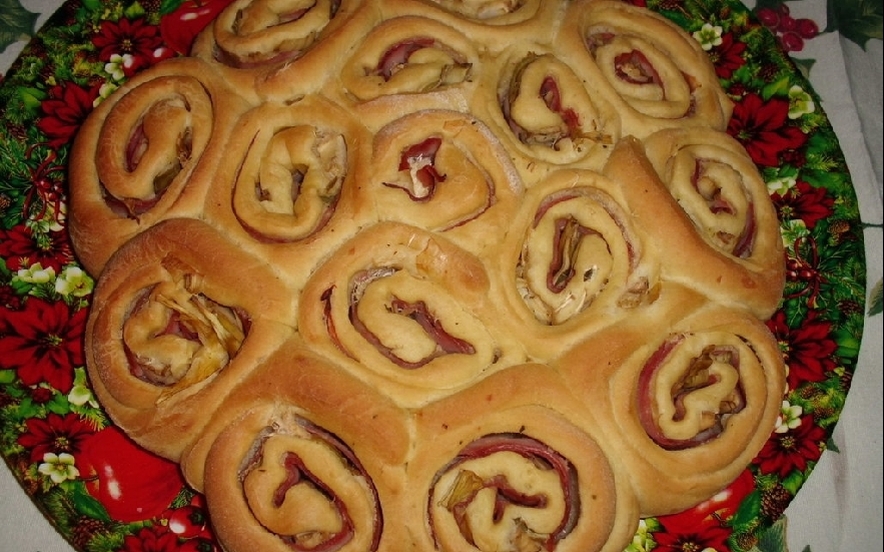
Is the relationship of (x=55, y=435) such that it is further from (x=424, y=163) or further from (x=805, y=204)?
(x=805, y=204)

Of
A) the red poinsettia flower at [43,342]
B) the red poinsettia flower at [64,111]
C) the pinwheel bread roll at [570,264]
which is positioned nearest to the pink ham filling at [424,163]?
the pinwheel bread roll at [570,264]

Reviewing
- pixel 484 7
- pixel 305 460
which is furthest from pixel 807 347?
pixel 305 460

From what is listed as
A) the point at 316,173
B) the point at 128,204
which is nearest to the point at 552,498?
the point at 316,173

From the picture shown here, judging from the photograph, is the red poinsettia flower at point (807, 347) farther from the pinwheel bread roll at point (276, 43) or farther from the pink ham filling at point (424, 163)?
the pinwheel bread roll at point (276, 43)

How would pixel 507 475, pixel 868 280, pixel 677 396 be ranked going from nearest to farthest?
1. pixel 507 475
2. pixel 677 396
3. pixel 868 280

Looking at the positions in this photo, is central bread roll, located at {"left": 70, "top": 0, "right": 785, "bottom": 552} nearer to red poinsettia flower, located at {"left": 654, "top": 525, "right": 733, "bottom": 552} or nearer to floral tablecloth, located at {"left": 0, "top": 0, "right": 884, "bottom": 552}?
red poinsettia flower, located at {"left": 654, "top": 525, "right": 733, "bottom": 552}
